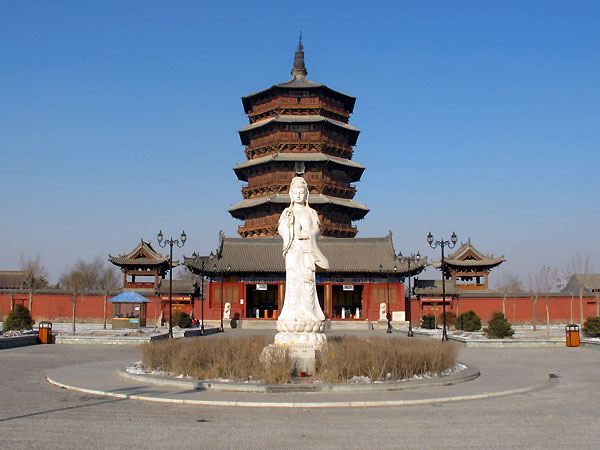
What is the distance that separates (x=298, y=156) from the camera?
164ft

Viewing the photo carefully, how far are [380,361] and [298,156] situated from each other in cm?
3839

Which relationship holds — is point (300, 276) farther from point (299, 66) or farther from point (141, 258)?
point (299, 66)

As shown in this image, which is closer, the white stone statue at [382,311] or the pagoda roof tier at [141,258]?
the white stone statue at [382,311]

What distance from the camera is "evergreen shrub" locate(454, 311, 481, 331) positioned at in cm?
3384

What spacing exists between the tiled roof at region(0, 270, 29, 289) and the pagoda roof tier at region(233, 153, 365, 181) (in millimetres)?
23505

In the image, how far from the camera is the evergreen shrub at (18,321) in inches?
1143

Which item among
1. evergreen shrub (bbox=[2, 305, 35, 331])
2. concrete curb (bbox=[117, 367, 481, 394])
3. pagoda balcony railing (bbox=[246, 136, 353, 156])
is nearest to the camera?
concrete curb (bbox=[117, 367, 481, 394])

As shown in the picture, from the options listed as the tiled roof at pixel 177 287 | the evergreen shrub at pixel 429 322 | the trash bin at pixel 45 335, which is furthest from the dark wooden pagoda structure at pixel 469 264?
the trash bin at pixel 45 335

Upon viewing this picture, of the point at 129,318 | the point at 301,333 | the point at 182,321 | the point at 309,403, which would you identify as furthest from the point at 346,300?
the point at 309,403

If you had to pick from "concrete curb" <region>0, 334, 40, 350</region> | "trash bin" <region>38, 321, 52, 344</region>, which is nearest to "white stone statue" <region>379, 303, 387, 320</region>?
"trash bin" <region>38, 321, 52, 344</region>

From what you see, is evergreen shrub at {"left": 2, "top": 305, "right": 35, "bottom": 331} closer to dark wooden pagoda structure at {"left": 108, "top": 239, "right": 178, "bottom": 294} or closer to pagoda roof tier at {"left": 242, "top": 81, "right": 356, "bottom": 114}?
dark wooden pagoda structure at {"left": 108, "top": 239, "right": 178, "bottom": 294}

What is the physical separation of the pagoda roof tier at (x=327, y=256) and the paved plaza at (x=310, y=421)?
31.0 m

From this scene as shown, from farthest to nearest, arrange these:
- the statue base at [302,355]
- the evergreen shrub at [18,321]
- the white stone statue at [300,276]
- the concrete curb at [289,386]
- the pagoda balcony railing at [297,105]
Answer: the pagoda balcony railing at [297,105] → the evergreen shrub at [18,321] → the white stone statue at [300,276] → the statue base at [302,355] → the concrete curb at [289,386]

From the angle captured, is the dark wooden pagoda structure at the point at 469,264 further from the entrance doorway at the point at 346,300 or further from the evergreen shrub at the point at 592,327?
the evergreen shrub at the point at 592,327
